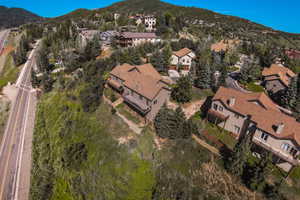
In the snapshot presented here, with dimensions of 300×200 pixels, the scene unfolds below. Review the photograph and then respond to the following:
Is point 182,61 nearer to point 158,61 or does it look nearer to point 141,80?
point 158,61

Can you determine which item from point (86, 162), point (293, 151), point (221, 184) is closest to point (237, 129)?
point (293, 151)

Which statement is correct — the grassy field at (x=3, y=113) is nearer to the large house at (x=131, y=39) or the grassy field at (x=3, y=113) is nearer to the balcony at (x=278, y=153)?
the large house at (x=131, y=39)

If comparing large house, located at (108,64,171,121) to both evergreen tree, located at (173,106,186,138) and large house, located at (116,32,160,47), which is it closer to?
evergreen tree, located at (173,106,186,138)

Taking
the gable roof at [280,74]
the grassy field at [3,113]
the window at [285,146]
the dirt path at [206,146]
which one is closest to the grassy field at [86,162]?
the dirt path at [206,146]

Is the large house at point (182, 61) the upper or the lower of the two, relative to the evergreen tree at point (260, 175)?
upper

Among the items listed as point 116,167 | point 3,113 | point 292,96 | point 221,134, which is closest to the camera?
point 116,167
